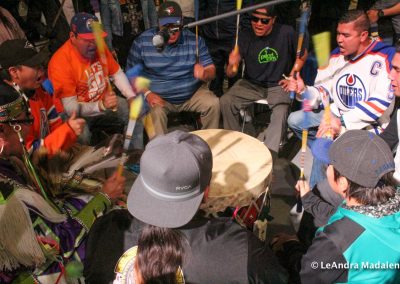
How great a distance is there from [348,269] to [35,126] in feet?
6.89

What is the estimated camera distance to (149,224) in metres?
1.37

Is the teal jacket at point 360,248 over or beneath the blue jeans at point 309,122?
over

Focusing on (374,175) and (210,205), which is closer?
(374,175)

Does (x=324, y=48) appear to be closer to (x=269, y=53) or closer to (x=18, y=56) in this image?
(x=269, y=53)

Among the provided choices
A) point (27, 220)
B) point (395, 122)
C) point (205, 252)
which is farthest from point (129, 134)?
point (395, 122)

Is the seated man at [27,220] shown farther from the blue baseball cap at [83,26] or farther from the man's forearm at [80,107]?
the blue baseball cap at [83,26]

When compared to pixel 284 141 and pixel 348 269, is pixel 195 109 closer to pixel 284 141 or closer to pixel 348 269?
pixel 284 141

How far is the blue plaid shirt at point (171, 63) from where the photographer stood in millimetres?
3822

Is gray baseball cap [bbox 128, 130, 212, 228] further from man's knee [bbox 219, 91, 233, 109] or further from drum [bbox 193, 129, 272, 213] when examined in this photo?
man's knee [bbox 219, 91, 233, 109]

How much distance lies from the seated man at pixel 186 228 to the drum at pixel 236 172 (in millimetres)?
769

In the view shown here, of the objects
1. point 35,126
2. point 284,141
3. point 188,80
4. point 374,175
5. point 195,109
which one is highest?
point 374,175

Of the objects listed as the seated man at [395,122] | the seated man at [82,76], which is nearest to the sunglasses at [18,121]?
the seated man at [82,76]

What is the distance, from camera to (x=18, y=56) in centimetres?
263

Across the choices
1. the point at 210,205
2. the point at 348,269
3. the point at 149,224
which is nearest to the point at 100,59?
the point at 210,205
